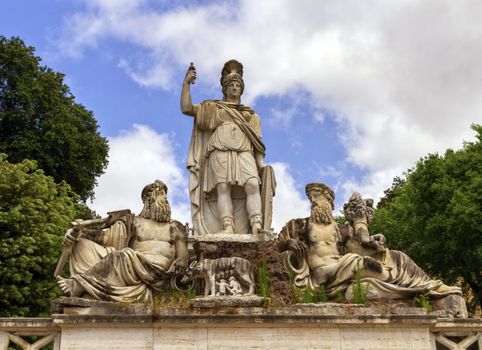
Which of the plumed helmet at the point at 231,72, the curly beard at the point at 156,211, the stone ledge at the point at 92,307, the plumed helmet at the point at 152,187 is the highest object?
the plumed helmet at the point at 231,72

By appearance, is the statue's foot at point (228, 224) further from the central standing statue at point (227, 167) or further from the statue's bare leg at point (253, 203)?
the statue's bare leg at point (253, 203)

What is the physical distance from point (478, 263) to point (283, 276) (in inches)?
576

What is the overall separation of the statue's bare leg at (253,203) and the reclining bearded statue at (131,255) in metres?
1.20

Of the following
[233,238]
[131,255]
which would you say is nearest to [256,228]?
[233,238]

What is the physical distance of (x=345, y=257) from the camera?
967 cm

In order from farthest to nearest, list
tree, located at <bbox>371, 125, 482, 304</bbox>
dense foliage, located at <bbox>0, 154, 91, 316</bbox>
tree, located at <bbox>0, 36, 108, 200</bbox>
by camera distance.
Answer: tree, located at <bbox>0, 36, 108, 200</bbox>
tree, located at <bbox>371, 125, 482, 304</bbox>
dense foliage, located at <bbox>0, 154, 91, 316</bbox>

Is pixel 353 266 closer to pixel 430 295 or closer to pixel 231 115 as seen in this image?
pixel 430 295

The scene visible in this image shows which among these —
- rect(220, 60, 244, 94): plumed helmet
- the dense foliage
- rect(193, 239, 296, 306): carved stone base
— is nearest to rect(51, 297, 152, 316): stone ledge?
rect(193, 239, 296, 306): carved stone base

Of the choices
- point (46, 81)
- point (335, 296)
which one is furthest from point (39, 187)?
point (335, 296)

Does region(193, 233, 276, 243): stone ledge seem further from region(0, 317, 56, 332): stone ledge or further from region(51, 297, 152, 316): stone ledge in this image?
region(0, 317, 56, 332): stone ledge

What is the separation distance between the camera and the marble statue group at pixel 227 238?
9367 millimetres

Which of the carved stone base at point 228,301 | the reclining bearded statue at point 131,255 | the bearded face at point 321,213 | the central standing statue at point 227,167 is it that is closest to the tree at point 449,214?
the central standing statue at point 227,167

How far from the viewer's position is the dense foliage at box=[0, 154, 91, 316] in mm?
19391

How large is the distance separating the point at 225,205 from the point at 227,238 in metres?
1.17
